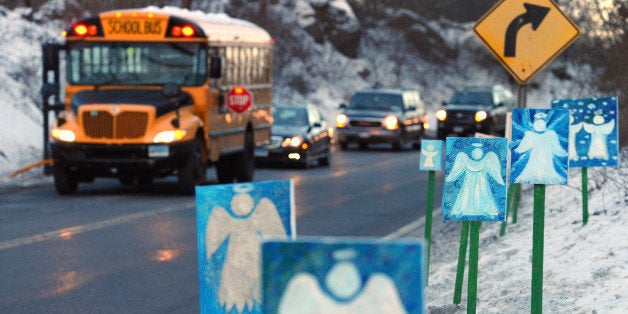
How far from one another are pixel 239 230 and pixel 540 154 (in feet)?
11.6

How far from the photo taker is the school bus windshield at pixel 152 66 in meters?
20.3

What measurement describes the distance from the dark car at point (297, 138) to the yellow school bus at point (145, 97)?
465 cm

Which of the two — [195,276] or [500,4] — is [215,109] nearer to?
[500,4]

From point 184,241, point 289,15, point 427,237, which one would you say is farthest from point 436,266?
point 289,15

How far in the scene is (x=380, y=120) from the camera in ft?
116

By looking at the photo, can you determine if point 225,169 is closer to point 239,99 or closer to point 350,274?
point 239,99

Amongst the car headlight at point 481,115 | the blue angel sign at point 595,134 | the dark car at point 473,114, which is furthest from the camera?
the dark car at point 473,114

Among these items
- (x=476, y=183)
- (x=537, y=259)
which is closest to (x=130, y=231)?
(x=476, y=183)

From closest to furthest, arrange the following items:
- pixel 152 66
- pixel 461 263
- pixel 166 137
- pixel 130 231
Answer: pixel 461 263
pixel 130 231
pixel 166 137
pixel 152 66

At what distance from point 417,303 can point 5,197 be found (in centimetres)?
1598

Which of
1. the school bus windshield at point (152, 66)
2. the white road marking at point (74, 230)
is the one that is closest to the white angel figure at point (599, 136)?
the white road marking at point (74, 230)

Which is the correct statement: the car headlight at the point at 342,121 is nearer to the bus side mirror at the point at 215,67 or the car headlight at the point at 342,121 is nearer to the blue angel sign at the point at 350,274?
the bus side mirror at the point at 215,67

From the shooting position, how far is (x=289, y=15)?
2356 inches

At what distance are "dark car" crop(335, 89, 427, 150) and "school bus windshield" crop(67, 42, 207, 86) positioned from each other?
14.8 metres
